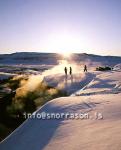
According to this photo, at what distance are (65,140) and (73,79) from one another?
24.2 metres

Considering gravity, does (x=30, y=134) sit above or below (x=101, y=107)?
below

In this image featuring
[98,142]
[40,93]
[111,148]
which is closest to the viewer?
[111,148]

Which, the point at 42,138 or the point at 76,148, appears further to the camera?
the point at 42,138

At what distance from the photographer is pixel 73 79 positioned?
1304 inches

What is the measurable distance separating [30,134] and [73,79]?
22587 mm

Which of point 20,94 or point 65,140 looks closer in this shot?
point 65,140

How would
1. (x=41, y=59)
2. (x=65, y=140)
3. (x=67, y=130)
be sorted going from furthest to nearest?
1. (x=41, y=59)
2. (x=67, y=130)
3. (x=65, y=140)

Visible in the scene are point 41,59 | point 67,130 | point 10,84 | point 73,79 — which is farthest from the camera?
point 41,59

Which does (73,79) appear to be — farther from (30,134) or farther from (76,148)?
(76,148)

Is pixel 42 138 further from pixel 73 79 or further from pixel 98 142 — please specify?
pixel 73 79

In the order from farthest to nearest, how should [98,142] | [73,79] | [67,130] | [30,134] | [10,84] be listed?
[10,84], [73,79], [30,134], [67,130], [98,142]

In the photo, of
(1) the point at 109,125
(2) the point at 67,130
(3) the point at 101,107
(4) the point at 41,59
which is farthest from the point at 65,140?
(4) the point at 41,59

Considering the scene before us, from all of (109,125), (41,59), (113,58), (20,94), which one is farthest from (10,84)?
(113,58)

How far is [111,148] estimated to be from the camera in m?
7.30
